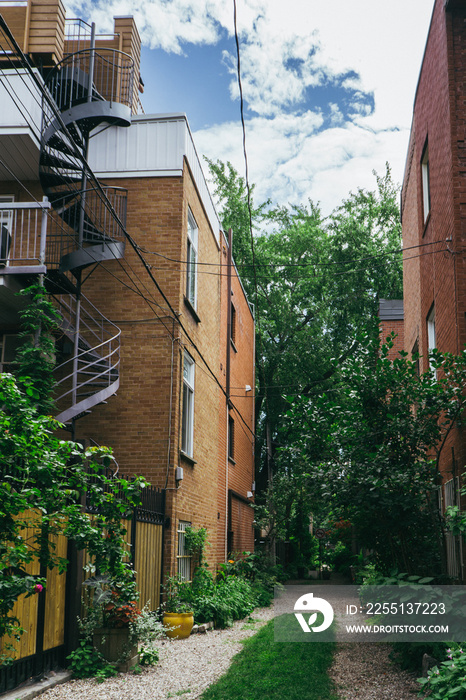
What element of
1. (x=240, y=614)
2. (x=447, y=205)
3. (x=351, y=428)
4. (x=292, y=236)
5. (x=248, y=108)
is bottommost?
(x=240, y=614)

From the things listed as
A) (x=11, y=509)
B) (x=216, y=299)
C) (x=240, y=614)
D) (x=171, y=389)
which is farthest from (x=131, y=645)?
(x=216, y=299)

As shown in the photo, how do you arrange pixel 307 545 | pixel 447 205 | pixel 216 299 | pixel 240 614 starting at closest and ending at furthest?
pixel 447 205 → pixel 240 614 → pixel 216 299 → pixel 307 545

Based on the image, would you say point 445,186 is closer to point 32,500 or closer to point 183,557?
point 32,500

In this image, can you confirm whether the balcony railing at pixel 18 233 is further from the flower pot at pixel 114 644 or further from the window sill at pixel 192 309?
the flower pot at pixel 114 644

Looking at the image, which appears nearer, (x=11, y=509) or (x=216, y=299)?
(x=11, y=509)

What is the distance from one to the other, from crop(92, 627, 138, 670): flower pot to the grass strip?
43.8 inches

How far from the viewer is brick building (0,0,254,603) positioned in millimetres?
11445

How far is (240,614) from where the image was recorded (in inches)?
531

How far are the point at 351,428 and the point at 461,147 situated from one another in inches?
164

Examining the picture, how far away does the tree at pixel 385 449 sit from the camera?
26.8 ft

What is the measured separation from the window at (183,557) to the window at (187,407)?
145 cm

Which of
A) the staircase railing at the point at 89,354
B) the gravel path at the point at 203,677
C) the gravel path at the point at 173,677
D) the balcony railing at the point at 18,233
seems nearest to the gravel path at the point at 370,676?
the gravel path at the point at 203,677

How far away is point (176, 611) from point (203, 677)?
3.18 m

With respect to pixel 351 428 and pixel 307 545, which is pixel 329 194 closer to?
pixel 307 545
